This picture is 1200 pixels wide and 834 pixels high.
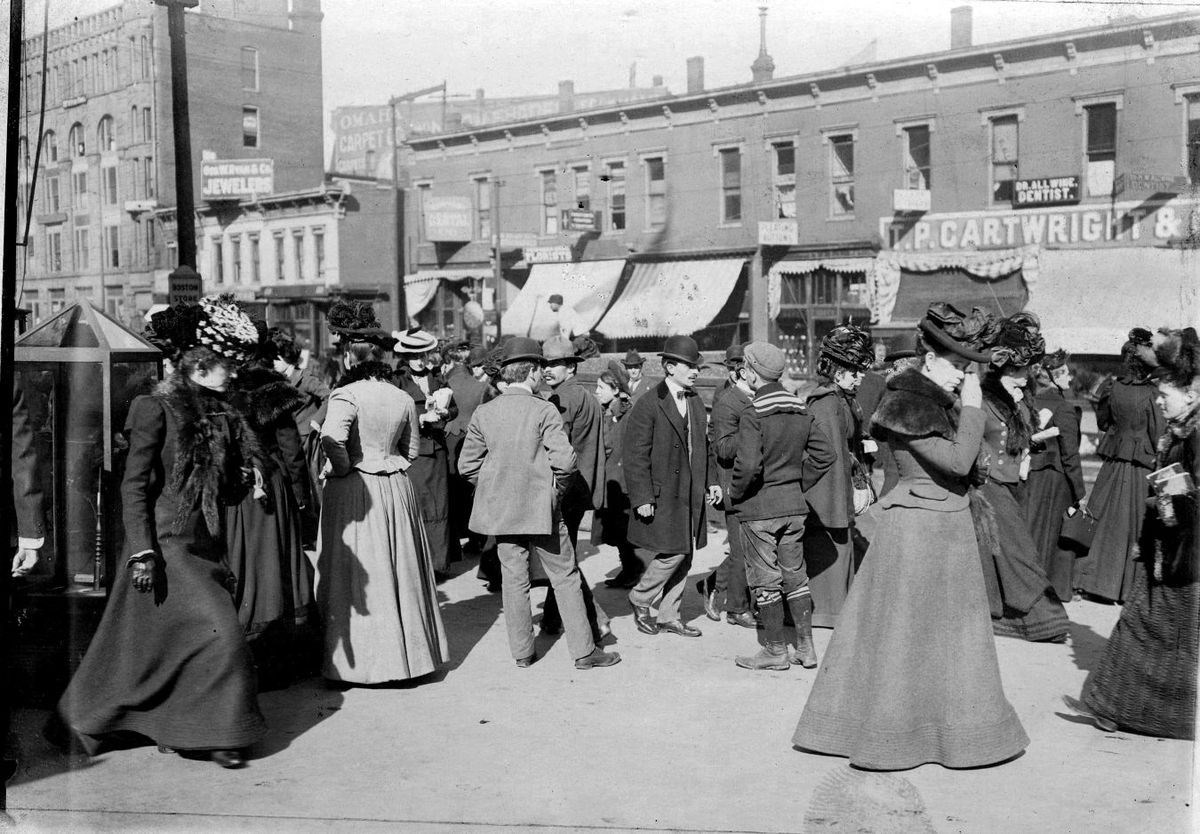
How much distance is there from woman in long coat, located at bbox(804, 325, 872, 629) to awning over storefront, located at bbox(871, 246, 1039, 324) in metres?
20.2

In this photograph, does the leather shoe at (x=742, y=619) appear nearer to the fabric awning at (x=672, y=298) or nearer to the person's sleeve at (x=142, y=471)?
the person's sleeve at (x=142, y=471)

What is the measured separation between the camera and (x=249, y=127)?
48812mm

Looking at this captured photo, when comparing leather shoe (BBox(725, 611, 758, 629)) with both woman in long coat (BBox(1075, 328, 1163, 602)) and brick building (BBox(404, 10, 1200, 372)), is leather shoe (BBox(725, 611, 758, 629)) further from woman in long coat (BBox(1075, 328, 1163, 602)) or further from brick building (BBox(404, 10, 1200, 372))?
brick building (BBox(404, 10, 1200, 372))

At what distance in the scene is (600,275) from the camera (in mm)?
35156

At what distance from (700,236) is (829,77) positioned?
581 centimetres

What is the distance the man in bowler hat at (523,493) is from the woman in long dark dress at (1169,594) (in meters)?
2.79

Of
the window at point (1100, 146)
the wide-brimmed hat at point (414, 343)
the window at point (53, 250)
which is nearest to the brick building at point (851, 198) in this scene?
the window at point (1100, 146)

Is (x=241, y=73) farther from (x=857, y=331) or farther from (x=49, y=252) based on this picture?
(x=857, y=331)

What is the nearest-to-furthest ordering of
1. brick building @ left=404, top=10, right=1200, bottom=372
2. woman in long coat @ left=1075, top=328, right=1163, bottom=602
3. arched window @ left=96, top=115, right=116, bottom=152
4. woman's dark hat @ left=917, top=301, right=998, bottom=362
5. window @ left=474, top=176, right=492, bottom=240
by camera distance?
woman's dark hat @ left=917, top=301, right=998, bottom=362 < woman in long coat @ left=1075, top=328, right=1163, bottom=602 < brick building @ left=404, top=10, right=1200, bottom=372 < window @ left=474, top=176, right=492, bottom=240 < arched window @ left=96, top=115, right=116, bottom=152

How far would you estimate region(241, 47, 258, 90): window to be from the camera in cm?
4741

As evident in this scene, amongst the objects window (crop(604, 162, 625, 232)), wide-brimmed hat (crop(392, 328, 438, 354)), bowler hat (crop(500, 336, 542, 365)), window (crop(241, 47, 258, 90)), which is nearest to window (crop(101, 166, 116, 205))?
window (crop(241, 47, 258, 90))

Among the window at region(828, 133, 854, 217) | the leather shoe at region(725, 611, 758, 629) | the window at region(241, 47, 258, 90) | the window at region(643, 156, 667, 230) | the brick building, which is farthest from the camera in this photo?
the window at region(241, 47, 258, 90)

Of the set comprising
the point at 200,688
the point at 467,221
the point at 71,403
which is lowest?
the point at 200,688

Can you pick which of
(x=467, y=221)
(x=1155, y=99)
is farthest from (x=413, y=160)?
(x=1155, y=99)
